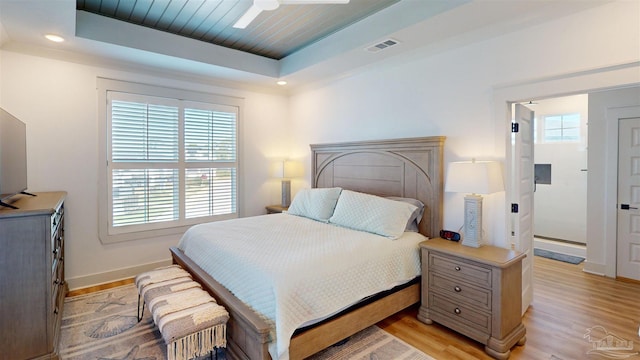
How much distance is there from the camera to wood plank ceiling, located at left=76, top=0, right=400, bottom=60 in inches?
110

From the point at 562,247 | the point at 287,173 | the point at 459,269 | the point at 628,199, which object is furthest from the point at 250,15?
the point at 562,247

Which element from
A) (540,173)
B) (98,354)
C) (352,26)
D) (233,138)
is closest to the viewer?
(98,354)

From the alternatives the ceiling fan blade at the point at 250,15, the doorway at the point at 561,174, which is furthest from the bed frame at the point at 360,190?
the doorway at the point at 561,174

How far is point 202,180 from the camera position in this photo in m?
4.26

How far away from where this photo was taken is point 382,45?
3.03m

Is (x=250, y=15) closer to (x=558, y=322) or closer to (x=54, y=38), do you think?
(x=54, y=38)

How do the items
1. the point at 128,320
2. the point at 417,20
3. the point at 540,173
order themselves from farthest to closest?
the point at 540,173
the point at 128,320
the point at 417,20

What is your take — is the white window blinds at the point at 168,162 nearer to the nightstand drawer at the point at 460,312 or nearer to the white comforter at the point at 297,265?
the white comforter at the point at 297,265

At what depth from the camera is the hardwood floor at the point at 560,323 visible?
2.29 metres

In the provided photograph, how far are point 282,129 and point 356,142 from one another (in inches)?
65.2

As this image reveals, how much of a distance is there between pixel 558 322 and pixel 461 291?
41.6 inches

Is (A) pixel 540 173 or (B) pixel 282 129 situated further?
(A) pixel 540 173

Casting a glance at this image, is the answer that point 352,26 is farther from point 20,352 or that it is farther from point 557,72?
point 20,352

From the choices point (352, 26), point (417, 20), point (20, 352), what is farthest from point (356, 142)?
point (20, 352)
